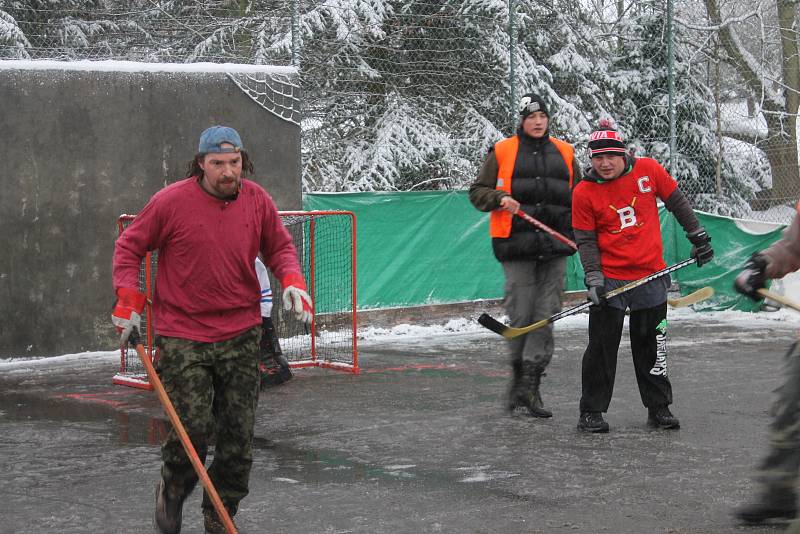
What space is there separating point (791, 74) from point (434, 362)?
925 cm

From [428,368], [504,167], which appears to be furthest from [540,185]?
[428,368]

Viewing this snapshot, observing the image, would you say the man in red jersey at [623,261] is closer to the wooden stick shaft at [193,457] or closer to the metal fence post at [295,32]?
the wooden stick shaft at [193,457]

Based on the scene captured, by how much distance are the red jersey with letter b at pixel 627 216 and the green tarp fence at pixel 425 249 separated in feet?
18.4

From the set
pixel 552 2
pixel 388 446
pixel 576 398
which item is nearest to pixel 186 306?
pixel 388 446

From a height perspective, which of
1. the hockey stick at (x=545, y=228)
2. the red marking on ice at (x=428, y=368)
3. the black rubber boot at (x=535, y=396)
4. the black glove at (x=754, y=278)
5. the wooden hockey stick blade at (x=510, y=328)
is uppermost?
the hockey stick at (x=545, y=228)

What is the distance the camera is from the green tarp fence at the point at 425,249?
41.2 ft

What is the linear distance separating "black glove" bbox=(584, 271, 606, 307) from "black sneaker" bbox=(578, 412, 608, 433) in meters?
0.70

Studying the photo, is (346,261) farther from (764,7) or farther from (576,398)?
(764,7)

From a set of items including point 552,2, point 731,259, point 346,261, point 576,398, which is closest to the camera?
point 576,398

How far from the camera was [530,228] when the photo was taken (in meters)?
7.58

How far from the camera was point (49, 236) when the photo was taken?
1109cm

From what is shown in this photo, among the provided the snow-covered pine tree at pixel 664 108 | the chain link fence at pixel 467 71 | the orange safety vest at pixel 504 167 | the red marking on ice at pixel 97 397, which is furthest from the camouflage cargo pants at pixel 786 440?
the snow-covered pine tree at pixel 664 108

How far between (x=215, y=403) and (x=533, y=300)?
10.7 feet

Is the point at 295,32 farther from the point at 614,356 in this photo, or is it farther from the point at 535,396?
the point at 614,356
